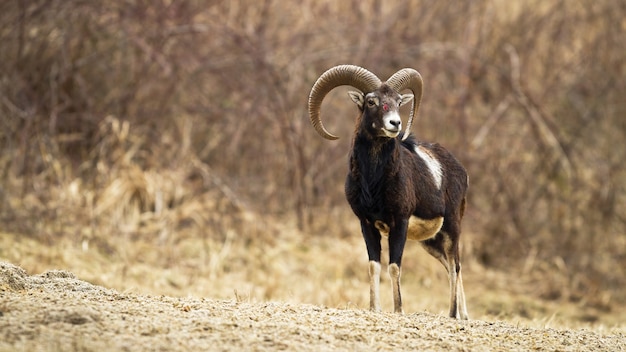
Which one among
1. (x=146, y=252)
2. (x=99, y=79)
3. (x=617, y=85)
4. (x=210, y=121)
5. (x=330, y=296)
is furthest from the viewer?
(x=617, y=85)

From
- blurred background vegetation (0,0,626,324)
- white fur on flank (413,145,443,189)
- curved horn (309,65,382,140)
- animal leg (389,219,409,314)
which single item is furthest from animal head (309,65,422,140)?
blurred background vegetation (0,0,626,324)

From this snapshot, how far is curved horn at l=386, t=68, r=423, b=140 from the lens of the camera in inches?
341

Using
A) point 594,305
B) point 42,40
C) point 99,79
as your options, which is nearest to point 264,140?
point 99,79

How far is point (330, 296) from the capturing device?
40.3ft

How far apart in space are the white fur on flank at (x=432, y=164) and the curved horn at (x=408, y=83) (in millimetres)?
306

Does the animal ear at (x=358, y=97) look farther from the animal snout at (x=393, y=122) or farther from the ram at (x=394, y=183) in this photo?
the animal snout at (x=393, y=122)

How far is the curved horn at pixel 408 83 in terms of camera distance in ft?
28.4

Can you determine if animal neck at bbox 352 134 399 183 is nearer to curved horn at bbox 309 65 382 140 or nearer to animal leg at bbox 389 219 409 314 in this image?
curved horn at bbox 309 65 382 140

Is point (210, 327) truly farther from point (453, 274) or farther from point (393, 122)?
point (453, 274)

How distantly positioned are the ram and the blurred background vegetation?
5.45 m

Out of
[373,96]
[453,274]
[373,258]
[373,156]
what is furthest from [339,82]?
[453,274]

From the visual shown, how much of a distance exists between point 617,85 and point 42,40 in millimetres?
11596

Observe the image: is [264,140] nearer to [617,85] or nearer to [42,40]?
[42,40]

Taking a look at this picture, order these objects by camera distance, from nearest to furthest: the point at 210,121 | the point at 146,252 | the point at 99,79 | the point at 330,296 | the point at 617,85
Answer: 1. the point at 330,296
2. the point at 146,252
3. the point at 99,79
4. the point at 210,121
5. the point at 617,85
